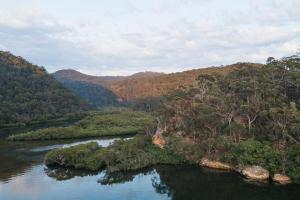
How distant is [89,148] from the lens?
63875mm

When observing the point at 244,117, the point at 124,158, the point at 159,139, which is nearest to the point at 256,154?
the point at 244,117

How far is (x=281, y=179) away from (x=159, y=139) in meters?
22.8

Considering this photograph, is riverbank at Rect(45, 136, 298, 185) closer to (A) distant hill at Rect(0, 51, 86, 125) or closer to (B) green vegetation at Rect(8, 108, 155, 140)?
(B) green vegetation at Rect(8, 108, 155, 140)

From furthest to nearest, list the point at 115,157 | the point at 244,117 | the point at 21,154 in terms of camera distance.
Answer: the point at 21,154 < the point at 244,117 < the point at 115,157

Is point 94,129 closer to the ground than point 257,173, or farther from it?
farther from it

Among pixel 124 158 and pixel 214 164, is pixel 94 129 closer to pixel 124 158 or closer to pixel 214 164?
pixel 124 158

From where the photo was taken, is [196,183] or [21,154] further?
[21,154]

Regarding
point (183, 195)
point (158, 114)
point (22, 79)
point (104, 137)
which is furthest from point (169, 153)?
point (22, 79)

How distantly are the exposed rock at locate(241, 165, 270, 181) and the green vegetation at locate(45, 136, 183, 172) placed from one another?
12.0 meters

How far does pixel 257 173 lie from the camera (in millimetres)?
53188

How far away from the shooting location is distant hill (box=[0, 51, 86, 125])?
136m

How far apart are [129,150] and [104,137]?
35.7m

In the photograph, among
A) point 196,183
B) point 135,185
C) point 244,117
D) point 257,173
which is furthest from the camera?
point 244,117

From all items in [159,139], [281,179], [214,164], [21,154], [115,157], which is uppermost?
[159,139]
